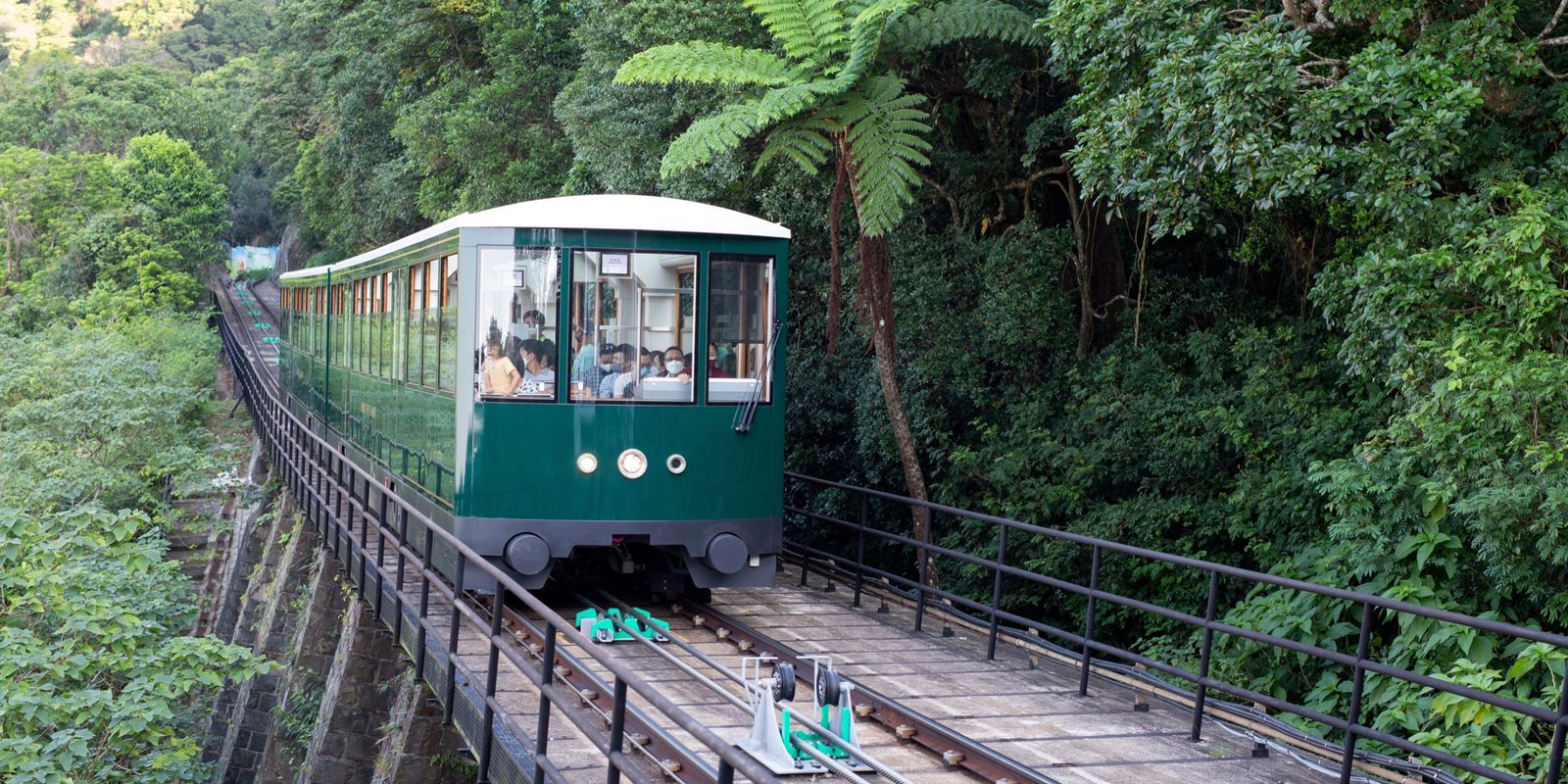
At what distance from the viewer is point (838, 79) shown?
1180cm

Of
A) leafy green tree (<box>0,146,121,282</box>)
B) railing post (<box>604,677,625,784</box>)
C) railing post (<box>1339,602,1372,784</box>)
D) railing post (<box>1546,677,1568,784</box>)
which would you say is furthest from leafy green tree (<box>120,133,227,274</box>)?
railing post (<box>1546,677,1568,784</box>)

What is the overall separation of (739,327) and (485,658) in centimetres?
287

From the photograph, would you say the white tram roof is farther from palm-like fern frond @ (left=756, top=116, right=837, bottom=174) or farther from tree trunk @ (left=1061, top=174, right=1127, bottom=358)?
tree trunk @ (left=1061, top=174, right=1127, bottom=358)

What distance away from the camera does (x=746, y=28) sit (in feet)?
48.0

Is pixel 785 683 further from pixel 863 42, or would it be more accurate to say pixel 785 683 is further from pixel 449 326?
pixel 863 42

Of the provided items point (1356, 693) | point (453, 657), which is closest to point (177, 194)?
point (453, 657)

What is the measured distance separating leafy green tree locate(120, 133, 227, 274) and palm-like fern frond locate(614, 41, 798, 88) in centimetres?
4175

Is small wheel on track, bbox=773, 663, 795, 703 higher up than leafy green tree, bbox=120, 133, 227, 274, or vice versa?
leafy green tree, bbox=120, 133, 227, 274

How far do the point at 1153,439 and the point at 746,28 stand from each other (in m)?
5.67

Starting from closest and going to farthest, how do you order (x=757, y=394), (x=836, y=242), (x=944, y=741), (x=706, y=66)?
(x=944, y=741) < (x=757, y=394) < (x=706, y=66) < (x=836, y=242)

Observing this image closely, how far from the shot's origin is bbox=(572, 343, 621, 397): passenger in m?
9.95

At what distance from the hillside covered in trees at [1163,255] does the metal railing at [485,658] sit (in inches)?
115

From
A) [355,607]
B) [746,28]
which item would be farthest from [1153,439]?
[355,607]

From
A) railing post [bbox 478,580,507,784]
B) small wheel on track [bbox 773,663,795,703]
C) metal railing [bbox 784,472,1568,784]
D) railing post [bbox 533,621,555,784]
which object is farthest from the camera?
railing post [bbox 478,580,507,784]
